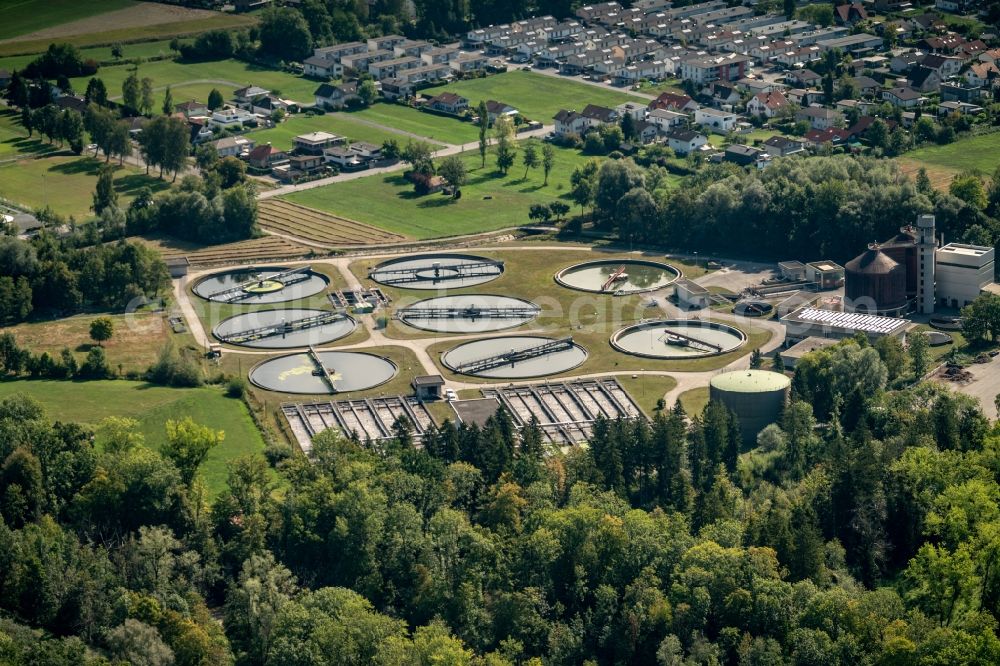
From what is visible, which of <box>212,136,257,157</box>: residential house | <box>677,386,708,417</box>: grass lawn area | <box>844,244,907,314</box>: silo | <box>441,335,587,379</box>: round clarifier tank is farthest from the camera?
<box>212,136,257,157</box>: residential house

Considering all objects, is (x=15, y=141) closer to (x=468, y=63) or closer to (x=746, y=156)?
(x=468, y=63)

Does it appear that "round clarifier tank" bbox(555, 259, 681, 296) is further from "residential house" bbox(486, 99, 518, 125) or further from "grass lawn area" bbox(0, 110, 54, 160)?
Result: "grass lawn area" bbox(0, 110, 54, 160)

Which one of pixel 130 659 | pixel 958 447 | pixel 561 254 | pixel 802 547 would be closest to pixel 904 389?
pixel 958 447

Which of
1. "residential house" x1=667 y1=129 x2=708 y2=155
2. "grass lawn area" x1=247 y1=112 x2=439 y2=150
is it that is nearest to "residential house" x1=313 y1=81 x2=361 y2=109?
"grass lawn area" x1=247 y1=112 x2=439 y2=150

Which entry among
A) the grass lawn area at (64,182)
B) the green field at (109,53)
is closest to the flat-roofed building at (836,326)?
the grass lawn area at (64,182)

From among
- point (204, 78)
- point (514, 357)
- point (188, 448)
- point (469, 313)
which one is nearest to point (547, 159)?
point (469, 313)

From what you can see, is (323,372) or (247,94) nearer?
(323,372)
